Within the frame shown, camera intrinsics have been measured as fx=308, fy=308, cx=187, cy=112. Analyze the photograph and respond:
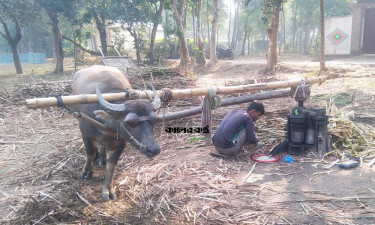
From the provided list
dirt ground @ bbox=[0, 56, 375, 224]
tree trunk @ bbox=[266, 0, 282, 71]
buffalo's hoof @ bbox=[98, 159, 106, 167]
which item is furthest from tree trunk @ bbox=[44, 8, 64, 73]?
buffalo's hoof @ bbox=[98, 159, 106, 167]

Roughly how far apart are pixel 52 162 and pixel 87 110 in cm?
159

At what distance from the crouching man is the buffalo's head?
1595 mm

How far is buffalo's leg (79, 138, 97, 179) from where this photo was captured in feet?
15.3

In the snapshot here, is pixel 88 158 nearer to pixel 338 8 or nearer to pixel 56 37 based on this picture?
pixel 56 37

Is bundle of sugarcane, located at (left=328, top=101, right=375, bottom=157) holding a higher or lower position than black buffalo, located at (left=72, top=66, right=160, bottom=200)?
lower

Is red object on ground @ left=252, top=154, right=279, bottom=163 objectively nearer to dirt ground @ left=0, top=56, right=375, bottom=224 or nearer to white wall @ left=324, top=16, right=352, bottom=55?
dirt ground @ left=0, top=56, right=375, bottom=224

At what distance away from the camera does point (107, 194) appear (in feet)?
13.7

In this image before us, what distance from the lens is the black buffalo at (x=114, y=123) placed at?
3629 mm

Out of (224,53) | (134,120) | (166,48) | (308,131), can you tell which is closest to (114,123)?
(134,120)

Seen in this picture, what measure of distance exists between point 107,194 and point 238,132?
229 centimetres

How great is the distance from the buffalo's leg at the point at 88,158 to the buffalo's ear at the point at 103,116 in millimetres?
901

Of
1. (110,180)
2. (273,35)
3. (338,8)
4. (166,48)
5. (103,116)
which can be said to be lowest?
(110,180)

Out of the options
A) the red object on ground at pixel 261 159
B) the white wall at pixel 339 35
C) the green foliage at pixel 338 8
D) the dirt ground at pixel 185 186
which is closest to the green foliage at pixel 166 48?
the white wall at pixel 339 35

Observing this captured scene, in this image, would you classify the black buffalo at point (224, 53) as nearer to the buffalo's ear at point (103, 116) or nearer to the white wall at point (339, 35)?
the white wall at point (339, 35)
